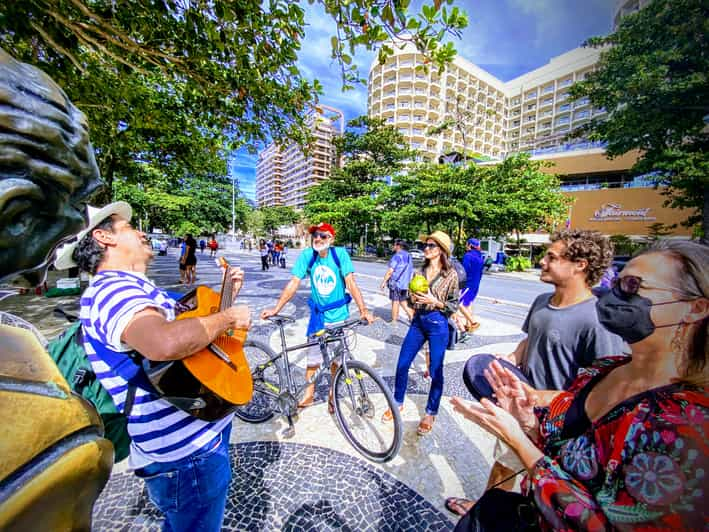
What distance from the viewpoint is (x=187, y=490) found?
127 cm

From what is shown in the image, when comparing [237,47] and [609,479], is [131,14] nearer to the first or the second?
[237,47]

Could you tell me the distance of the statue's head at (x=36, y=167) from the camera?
0.47m

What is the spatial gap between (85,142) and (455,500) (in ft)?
8.59

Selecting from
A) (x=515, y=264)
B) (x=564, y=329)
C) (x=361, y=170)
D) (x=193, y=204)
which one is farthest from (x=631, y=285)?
(x=193, y=204)

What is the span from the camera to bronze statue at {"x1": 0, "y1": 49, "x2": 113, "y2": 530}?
1.26 feet

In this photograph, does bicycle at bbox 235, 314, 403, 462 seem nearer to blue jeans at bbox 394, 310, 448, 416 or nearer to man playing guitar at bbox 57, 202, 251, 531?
blue jeans at bbox 394, 310, 448, 416

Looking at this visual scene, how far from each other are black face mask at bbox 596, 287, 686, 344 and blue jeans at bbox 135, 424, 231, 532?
5.72 ft

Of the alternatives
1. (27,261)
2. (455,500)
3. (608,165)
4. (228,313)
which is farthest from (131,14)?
(608,165)

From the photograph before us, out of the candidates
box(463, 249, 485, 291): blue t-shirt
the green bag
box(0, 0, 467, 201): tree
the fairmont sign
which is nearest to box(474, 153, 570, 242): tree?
box(463, 249, 485, 291): blue t-shirt

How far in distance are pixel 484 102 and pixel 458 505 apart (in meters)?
76.7

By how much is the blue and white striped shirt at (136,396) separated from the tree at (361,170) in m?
27.1

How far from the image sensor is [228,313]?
1.32 m

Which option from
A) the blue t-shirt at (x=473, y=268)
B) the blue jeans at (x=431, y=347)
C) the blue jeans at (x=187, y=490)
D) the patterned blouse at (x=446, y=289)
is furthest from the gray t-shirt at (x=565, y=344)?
the blue t-shirt at (x=473, y=268)

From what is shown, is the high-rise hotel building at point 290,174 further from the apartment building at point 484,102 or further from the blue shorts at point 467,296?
the blue shorts at point 467,296
